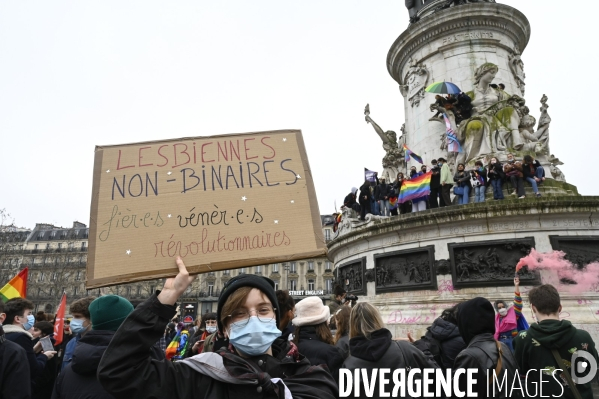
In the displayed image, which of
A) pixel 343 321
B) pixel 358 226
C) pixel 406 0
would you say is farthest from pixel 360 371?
pixel 406 0

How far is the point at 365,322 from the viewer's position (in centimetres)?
329

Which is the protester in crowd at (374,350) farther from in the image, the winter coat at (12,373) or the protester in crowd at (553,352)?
the winter coat at (12,373)

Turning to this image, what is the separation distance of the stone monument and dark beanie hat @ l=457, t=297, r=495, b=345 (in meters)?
8.15

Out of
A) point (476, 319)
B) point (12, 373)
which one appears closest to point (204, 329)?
point (12, 373)

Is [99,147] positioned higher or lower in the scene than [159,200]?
higher

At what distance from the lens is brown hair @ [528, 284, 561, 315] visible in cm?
353

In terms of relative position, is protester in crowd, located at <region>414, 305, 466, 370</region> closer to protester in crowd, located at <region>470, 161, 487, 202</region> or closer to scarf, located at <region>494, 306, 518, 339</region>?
scarf, located at <region>494, 306, 518, 339</region>

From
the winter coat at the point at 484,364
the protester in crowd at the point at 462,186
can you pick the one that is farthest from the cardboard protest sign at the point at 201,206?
the protester in crowd at the point at 462,186

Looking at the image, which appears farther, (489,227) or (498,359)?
(489,227)

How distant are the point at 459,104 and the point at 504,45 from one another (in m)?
3.90

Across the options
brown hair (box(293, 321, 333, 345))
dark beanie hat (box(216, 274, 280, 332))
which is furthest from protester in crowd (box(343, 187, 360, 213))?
dark beanie hat (box(216, 274, 280, 332))

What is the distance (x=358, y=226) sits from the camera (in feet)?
44.8

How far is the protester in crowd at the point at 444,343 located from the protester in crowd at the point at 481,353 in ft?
3.22

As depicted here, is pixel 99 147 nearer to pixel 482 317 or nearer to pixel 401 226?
pixel 482 317
